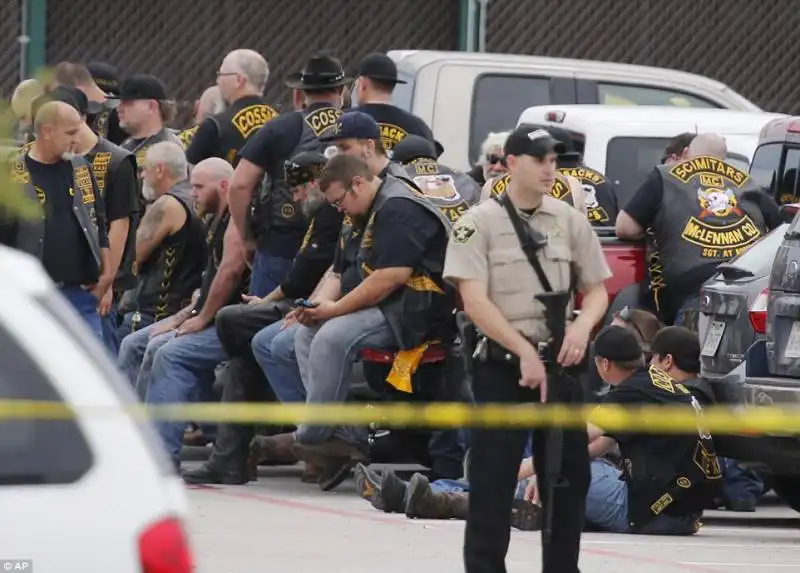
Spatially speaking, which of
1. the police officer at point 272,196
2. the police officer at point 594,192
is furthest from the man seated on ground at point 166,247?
the police officer at point 594,192

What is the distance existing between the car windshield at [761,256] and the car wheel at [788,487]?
0.99 metres

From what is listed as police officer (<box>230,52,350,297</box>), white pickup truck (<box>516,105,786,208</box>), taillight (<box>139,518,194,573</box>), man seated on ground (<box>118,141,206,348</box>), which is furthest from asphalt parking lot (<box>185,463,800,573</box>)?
taillight (<box>139,518,194,573</box>)

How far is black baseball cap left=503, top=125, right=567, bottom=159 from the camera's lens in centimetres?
762

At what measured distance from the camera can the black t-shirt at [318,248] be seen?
10836 mm

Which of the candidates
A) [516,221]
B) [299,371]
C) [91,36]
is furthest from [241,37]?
[516,221]

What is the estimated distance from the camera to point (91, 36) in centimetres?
1900

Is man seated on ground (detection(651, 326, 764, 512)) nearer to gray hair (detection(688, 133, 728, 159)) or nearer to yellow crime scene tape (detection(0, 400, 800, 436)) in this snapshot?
yellow crime scene tape (detection(0, 400, 800, 436))

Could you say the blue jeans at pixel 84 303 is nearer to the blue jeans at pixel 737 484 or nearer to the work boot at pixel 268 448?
the work boot at pixel 268 448

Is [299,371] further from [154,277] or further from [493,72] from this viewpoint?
[493,72]

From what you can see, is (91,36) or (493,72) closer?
(493,72)

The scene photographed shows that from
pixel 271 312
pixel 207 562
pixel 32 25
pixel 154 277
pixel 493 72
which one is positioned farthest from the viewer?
pixel 32 25

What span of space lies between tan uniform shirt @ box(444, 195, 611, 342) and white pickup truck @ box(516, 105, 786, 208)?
5.73 metres

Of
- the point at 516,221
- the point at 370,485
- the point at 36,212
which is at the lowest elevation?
the point at 370,485

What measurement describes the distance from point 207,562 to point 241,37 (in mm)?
11251
